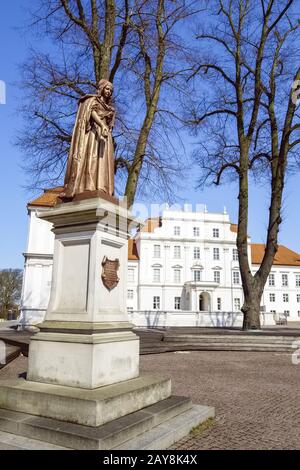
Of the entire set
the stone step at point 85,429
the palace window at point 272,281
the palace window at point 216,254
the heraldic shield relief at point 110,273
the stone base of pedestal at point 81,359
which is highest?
the palace window at point 216,254

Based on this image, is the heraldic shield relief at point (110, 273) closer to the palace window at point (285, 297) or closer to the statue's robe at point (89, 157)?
the statue's robe at point (89, 157)

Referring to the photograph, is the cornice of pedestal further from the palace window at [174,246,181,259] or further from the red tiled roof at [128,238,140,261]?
the palace window at [174,246,181,259]

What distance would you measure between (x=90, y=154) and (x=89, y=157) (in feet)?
0.15

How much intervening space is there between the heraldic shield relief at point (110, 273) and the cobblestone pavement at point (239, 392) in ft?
5.93

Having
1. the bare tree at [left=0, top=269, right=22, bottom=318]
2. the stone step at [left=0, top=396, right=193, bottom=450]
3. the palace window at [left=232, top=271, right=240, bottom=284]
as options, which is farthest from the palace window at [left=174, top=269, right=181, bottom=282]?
the stone step at [left=0, top=396, right=193, bottom=450]

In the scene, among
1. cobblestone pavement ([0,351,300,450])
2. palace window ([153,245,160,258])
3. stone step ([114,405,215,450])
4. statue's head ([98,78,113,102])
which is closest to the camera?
stone step ([114,405,215,450])

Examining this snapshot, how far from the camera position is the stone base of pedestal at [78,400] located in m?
3.32

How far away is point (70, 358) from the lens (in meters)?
3.91

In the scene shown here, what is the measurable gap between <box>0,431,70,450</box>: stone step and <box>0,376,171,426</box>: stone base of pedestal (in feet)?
0.95

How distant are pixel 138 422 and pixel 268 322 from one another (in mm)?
29571

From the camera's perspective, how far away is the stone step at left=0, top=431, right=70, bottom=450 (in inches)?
121

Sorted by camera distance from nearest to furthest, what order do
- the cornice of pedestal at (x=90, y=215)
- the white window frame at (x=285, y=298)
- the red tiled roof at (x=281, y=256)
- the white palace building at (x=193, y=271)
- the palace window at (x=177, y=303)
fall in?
the cornice of pedestal at (x=90, y=215) → the white palace building at (x=193, y=271) → the palace window at (x=177, y=303) → the white window frame at (x=285, y=298) → the red tiled roof at (x=281, y=256)

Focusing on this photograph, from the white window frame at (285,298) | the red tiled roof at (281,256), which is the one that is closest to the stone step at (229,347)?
the red tiled roof at (281,256)
